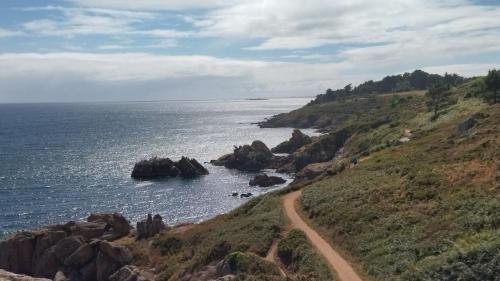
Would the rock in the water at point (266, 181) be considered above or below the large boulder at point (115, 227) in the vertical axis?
below

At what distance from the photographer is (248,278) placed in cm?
4003

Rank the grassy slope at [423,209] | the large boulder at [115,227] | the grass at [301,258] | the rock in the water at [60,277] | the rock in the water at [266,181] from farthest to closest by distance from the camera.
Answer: the rock in the water at [266,181], the large boulder at [115,227], the rock in the water at [60,277], the grass at [301,258], the grassy slope at [423,209]

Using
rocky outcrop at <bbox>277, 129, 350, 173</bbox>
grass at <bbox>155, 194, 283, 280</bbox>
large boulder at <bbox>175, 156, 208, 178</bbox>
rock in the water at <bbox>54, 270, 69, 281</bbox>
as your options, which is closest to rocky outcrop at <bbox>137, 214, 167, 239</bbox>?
grass at <bbox>155, 194, 283, 280</bbox>

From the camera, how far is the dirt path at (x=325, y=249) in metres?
40.3

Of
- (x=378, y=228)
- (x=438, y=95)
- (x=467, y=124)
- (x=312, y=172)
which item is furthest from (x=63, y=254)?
(x=438, y=95)

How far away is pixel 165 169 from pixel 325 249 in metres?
97.9

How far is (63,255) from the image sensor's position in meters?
63.1

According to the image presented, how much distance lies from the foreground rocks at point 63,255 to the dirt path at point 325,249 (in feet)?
71.1

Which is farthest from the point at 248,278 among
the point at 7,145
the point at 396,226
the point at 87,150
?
the point at 7,145

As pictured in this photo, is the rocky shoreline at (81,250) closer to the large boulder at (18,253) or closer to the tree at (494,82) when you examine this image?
the large boulder at (18,253)

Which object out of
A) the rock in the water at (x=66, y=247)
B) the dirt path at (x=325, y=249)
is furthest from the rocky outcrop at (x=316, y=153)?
the rock in the water at (x=66, y=247)

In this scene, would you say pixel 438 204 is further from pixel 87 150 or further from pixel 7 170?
pixel 87 150

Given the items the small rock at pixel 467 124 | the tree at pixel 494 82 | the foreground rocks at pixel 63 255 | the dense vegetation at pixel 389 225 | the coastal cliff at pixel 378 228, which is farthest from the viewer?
the tree at pixel 494 82

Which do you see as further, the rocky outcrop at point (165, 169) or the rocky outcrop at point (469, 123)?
the rocky outcrop at point (165, 169)
